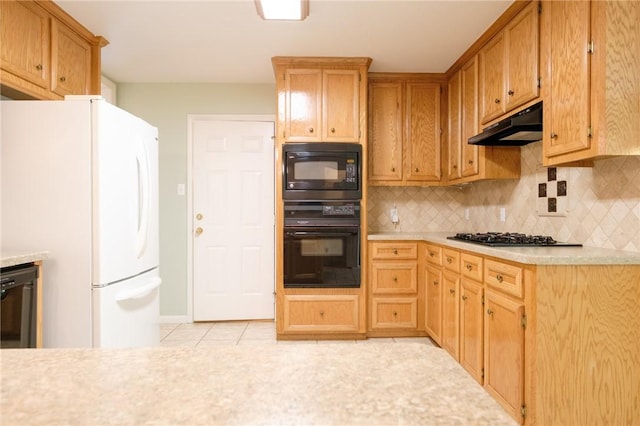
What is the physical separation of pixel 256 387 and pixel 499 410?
29 centimetres

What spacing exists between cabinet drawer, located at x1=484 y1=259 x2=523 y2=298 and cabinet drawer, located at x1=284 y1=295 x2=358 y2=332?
133 cm

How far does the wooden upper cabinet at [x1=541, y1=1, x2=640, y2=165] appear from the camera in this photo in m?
1.60

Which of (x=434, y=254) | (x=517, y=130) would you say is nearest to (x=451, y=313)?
(x=434, y=254)

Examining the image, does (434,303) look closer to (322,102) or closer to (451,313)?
(451,313)

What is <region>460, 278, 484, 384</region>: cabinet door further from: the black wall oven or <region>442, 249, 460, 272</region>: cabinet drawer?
the black wall oven

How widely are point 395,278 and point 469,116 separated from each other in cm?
150

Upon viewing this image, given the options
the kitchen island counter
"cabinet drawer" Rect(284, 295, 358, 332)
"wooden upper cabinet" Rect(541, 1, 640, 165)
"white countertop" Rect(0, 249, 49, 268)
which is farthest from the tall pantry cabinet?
the kitchen island counter

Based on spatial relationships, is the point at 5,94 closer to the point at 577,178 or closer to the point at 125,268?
the point at 125,268

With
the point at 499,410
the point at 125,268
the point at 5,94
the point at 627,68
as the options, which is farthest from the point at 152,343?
the point at 627,68

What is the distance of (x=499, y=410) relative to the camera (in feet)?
1.33

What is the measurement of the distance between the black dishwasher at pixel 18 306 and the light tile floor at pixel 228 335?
145 centimetres

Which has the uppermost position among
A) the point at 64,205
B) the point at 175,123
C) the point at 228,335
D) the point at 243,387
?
the point at 175,123

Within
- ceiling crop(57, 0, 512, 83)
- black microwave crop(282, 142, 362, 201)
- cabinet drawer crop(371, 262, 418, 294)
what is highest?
ceiling crop(57, 0, 512, 83)

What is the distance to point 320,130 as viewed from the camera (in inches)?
122
